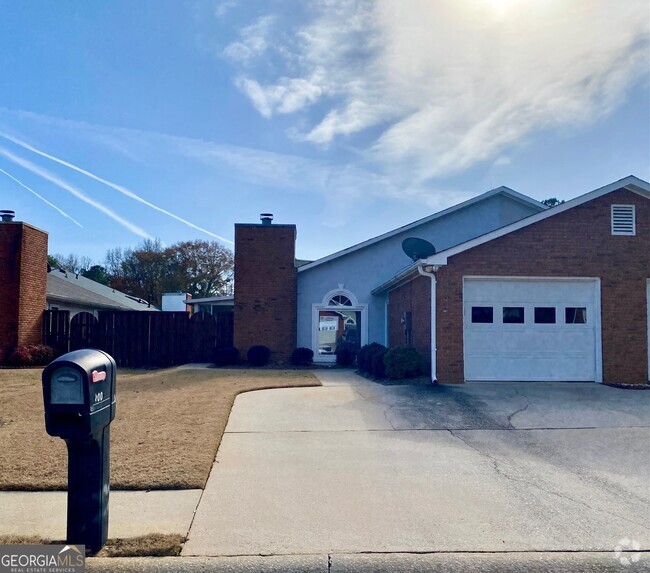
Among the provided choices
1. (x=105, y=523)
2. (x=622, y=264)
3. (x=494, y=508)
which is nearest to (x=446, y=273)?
(x=622, y=264)

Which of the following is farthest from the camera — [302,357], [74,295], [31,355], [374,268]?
[74,295]

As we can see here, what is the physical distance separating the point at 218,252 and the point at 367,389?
125 feet

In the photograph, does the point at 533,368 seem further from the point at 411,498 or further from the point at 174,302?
the point at 174,302

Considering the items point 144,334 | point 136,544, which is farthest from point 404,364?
point 144,334

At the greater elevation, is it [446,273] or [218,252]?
[218,252]

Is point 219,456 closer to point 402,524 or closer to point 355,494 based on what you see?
point 355,494

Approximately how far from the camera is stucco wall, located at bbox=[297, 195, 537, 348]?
1891 centimetres

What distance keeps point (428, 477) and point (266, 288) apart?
1359cm

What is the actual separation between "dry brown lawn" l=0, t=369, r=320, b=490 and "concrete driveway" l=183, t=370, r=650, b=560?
1.32ft

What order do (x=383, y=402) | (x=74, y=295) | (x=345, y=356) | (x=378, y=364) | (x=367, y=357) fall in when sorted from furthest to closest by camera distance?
(x=74, y=295) → (x=345, y=356) → (x=367, y=357) → (x=378, y=364) → (x=383, y=402)

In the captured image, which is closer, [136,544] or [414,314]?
[136,544]

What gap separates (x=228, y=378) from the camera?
13.6 metres

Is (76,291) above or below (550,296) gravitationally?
above

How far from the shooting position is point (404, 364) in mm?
12398
